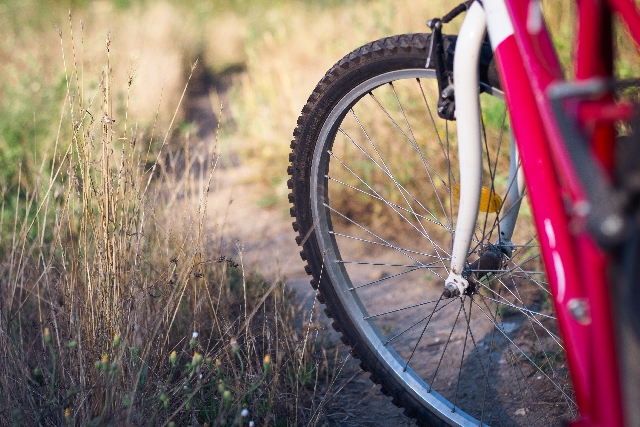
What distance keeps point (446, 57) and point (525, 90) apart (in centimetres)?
51

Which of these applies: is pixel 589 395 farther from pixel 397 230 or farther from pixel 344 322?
pixel 397 230

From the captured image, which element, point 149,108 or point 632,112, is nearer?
point 632,112

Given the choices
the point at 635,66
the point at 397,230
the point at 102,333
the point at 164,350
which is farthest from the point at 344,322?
the point at 635,66

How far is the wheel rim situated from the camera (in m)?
2.06

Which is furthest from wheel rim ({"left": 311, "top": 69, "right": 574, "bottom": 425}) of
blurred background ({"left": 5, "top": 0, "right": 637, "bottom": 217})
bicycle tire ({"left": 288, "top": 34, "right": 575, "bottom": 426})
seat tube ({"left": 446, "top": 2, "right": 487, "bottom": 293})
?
blurred background ({"left": 5, "top": 0, "right": 637, "bottom": 217})

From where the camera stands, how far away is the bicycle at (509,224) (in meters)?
1.06

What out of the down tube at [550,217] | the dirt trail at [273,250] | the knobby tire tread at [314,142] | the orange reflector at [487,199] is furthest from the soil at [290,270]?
the down tube at [550,217]

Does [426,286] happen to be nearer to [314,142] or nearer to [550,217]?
[314,142]

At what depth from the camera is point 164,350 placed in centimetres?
213

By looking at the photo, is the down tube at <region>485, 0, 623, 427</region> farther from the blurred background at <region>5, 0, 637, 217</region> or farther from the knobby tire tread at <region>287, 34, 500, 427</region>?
the blurred background at <region>5, 0, 637, 217</region>

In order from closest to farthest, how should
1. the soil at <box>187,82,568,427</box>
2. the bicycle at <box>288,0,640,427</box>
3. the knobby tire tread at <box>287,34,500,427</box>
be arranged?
the bicycle at <box>288,0,640,427</box>, the knobby tire tread at <box>287,34,500,427</box>, the soil at <box>187,82,568,427</box>

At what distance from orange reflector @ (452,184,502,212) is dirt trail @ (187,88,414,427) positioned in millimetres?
647

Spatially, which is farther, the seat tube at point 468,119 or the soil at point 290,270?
the soil at point 290,270

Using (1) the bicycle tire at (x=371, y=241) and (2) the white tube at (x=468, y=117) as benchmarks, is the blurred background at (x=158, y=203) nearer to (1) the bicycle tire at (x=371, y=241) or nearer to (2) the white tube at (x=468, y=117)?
(1) the bicycle tire at (x=371, y=241)
